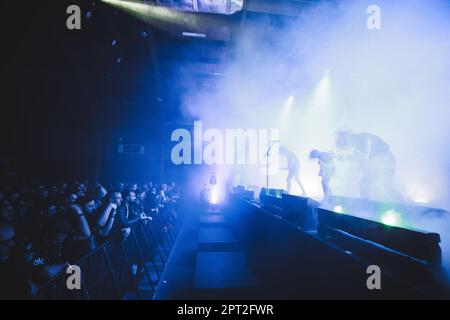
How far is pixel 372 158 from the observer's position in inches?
189

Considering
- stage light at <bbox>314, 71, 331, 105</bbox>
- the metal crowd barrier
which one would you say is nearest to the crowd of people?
the metal crowd barrier

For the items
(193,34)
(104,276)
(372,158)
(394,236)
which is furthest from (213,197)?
(394,236)

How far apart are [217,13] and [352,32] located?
14.7 ft

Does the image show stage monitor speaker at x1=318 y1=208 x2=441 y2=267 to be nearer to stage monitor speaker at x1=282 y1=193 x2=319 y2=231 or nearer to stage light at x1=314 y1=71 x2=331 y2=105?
stage monitor speaker at x1=282 y1=193 x2=319 y2=231

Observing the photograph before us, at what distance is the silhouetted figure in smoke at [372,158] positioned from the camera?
187 inches

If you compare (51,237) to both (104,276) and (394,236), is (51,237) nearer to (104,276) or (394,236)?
(104,276)

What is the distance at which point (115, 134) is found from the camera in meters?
12.6

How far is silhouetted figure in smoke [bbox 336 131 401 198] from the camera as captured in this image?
475 cm

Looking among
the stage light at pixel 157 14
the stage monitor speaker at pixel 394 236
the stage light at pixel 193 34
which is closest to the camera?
the stage monitor speaker at pixel 394 236

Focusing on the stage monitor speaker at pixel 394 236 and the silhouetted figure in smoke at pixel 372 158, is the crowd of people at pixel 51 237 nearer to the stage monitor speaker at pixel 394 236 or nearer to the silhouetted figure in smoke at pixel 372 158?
the stage monitor speaker at pixel 394 236

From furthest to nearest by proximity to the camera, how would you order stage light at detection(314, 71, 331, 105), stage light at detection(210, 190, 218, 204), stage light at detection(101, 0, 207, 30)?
stage light at detection(210, 190, 218, 204)
stage light at detection(314, 71, 331, 105)
stage light at detection(101, 0, 207, 30)

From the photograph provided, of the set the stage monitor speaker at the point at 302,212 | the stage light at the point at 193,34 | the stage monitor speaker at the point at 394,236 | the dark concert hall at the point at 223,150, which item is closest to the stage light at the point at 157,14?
the dark concert hall at the point at 223,150

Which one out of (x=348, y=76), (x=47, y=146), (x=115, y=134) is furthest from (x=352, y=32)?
(x=47, y=146)

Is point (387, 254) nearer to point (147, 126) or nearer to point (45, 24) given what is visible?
point (45, 24)
